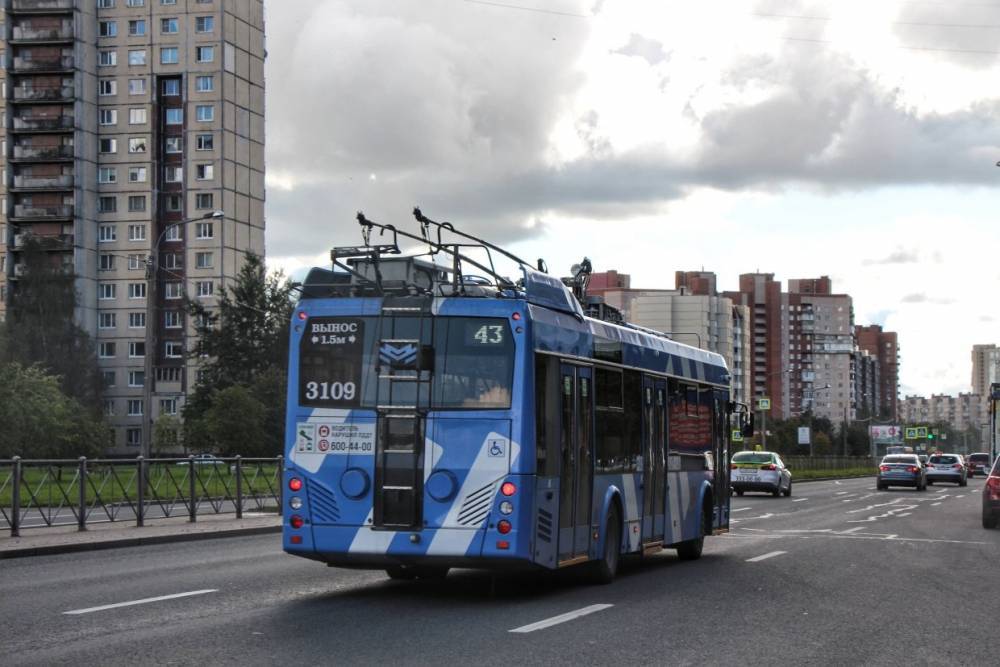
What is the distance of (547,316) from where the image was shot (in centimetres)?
1341

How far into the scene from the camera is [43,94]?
109562 millimetres

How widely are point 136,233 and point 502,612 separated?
338 feet

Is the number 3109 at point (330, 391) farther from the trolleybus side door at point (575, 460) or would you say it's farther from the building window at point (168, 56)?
the building window at point (168, 56)

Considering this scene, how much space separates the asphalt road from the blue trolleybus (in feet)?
1.97

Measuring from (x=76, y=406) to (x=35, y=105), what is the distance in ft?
113

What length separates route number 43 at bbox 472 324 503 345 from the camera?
12742 mm

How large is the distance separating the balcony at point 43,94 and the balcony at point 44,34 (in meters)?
3.67

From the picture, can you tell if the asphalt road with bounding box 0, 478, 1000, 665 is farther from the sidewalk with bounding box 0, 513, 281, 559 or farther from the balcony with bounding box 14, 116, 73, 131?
the balcony with bounding box 14, 116, 73, 131

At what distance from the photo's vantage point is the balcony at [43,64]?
10938 centimetres

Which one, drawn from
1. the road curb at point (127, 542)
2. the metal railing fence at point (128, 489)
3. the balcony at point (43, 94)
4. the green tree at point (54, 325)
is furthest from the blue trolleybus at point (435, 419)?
the balcony at point (43, 94)

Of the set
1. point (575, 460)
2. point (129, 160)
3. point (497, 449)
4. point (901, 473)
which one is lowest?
point (901, 473)

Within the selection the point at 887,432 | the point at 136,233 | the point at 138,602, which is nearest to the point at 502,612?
the point at 138,602

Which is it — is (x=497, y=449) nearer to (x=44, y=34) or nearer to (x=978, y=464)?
(x=978, y=464)

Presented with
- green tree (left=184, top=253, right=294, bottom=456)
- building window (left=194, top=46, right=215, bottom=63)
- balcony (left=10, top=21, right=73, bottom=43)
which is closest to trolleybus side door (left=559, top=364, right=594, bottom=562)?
green tree (left=184, top=253, right=294, bottom=456)
